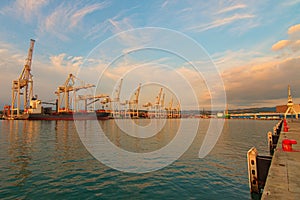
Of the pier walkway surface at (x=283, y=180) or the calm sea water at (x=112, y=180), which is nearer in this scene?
the pier walkway surface at (x=283, y=180)

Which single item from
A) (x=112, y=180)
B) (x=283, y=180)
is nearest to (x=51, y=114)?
(x=112, y=180)

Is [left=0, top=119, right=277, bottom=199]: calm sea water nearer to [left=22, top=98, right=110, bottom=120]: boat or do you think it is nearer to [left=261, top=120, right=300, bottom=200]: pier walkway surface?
[left=261, top=120, right=300, bottom=200]: pier walkway surface

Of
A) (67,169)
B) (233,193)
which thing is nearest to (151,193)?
(233,193)

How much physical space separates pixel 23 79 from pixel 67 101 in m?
28.2

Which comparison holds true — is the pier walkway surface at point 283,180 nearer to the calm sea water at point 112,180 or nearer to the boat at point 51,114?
the calm sea water at point 112,180

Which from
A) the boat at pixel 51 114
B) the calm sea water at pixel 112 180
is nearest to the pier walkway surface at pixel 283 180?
the calm sea water at pixel 112 180

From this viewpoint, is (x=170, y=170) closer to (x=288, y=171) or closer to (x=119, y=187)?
(x=119, y=187)

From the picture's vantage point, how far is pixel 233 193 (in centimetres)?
861

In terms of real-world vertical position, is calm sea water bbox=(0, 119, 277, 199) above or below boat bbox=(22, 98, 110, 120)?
below

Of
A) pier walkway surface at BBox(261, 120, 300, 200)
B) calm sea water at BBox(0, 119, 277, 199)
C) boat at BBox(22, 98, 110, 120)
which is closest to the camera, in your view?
pier walkway surface at BBox(261, 120, 300, 200)

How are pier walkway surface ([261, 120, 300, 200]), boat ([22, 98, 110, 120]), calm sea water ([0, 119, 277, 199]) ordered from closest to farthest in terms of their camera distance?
pier walkway surface ([261, 120, 300, 200])
calm sea water ([0, 119, 277, 199])
boat ([22, 98, 110, 120])

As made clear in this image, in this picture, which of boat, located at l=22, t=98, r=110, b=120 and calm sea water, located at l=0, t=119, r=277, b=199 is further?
boat, located at l=22, t=98, r=110, b=120

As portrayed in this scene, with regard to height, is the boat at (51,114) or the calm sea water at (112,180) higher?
the boat at (51,114)

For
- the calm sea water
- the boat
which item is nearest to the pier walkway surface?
the calm sea water
